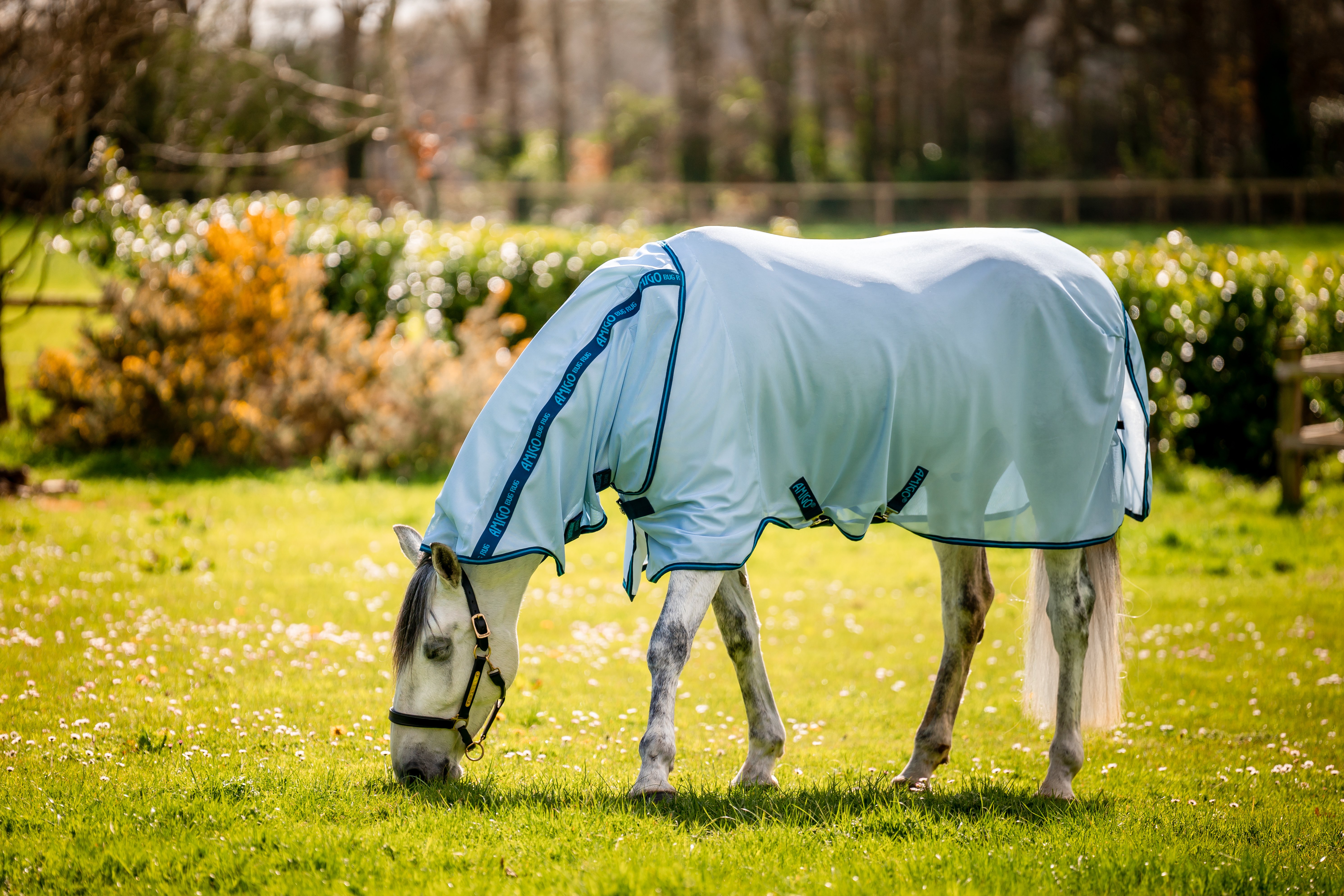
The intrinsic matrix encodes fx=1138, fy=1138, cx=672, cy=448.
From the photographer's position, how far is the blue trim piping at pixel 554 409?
152 inches

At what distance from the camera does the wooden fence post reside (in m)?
10.3

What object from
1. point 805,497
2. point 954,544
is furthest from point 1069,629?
point 805,497

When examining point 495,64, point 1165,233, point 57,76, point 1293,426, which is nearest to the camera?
point 57,76

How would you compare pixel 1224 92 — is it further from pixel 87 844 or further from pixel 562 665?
pixel 87 844

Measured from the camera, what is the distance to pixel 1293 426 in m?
10.4

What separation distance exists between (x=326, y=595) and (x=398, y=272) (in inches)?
278

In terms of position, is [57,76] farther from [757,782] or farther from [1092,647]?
[1092,647]

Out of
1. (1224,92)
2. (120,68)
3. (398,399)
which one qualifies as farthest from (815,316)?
(1224,92)

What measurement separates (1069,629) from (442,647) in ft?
8.25

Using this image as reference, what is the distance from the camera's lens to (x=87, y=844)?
3.50 metres

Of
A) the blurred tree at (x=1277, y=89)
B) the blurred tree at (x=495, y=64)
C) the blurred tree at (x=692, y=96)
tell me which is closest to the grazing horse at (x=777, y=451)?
the blurred tree at (x=1277, y=89)

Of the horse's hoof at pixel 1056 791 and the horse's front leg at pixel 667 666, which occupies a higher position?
the horse's front leg at pixel 667 666

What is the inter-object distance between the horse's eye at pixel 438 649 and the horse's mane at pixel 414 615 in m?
0.04

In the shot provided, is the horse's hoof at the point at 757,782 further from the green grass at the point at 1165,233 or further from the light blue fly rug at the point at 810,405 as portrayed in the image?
the green grass at the point at 1165,233
